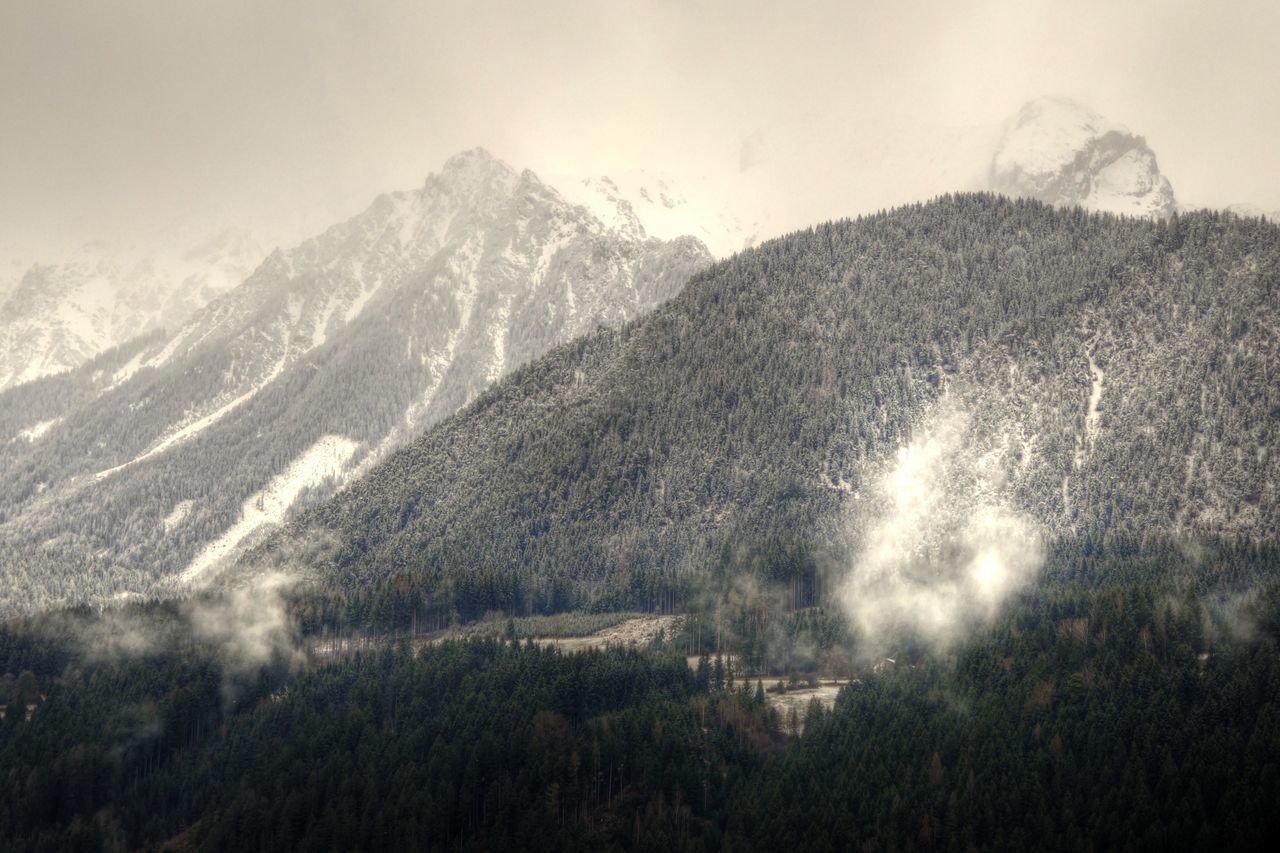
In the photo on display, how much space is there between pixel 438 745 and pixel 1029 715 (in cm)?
8710

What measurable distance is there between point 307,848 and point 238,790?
24.1 m

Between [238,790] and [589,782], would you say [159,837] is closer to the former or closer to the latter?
[238,790]

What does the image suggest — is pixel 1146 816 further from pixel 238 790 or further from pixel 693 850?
pixel 238 790

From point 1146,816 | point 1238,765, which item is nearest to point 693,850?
point 1146,816

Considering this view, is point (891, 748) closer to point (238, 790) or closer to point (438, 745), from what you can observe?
point (438, 745)

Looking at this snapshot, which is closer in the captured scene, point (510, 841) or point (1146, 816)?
point (1146, 816)

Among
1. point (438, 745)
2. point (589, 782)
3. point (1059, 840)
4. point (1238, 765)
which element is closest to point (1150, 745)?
point (1238, 765)

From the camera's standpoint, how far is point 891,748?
190 metres

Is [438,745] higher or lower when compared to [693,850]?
higher

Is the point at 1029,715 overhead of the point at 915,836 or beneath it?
overhead

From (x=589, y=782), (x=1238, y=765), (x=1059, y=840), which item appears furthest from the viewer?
(x=589, y=782)

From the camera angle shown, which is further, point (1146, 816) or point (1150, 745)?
point (1150, 745)

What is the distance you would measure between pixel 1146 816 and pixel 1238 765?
18820mm

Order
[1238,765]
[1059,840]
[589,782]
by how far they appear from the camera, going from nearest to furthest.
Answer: [1059,840], [1238,765], [589,782]
